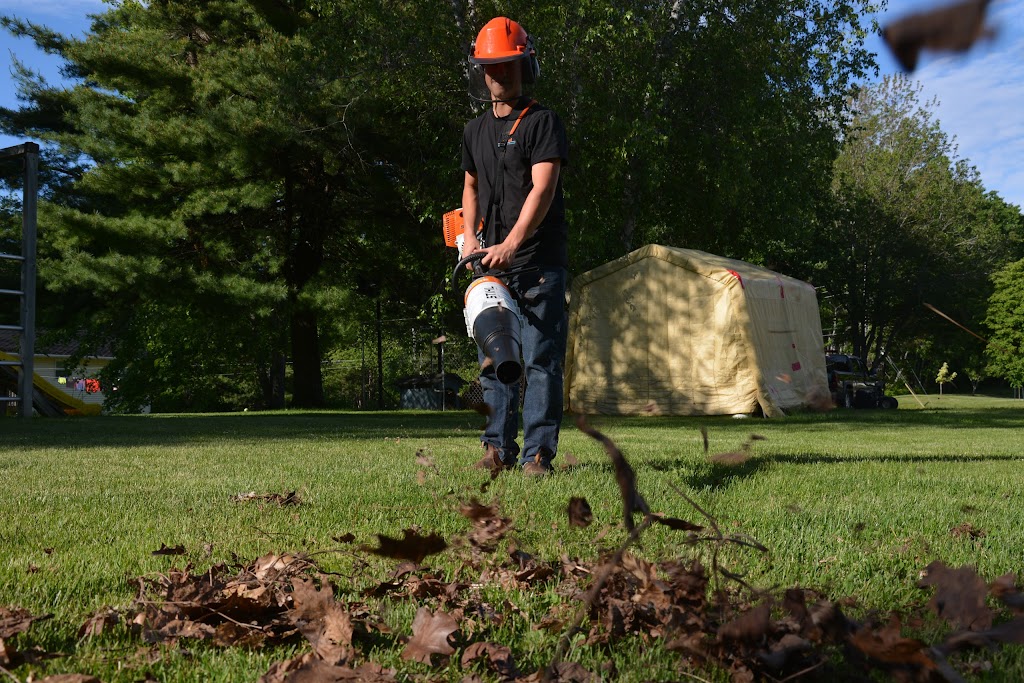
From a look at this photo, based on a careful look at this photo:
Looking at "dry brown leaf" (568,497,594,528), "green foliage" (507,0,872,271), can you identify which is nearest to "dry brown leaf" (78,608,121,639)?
"dry brown leaf" (568,497,594,528)

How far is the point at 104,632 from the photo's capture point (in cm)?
182

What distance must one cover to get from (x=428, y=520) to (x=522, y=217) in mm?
1634

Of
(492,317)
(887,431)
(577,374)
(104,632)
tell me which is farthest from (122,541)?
(577,374)

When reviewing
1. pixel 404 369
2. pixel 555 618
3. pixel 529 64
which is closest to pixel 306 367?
pixel 404 369

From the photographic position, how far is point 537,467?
4.19m

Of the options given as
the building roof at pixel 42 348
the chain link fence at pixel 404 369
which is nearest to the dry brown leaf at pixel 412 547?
the chain link fence at pixel 404 369

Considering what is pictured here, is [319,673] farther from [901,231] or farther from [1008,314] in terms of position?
[901,231]

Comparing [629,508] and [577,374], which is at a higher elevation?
[577,374]

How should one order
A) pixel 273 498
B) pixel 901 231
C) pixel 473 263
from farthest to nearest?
pixel 901 231, pixel 473 263, pixel 273 498

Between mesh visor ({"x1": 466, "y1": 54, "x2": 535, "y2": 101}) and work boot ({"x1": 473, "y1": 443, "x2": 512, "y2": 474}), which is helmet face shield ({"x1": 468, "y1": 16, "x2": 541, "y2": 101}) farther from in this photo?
work boot ({"x1": 473, "y1": 443, "x2": 512, "y2": 474})

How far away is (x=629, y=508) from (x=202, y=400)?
35.0m

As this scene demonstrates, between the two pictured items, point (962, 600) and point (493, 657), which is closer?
point (493, 657)

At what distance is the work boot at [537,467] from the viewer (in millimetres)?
4125

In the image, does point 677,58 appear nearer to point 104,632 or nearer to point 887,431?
point 887,431
